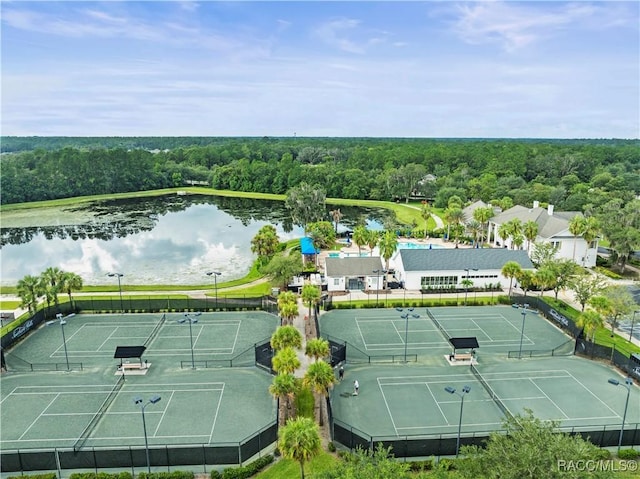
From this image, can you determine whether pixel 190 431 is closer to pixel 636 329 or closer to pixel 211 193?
pixel 636 329

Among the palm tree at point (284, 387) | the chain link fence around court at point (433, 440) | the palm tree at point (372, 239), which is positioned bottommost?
the chain link fence around court at point (433, 440)

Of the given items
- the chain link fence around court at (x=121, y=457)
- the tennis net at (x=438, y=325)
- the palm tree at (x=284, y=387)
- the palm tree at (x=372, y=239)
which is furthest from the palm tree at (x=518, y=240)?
the chain link fence around court at (x=121, y=457)

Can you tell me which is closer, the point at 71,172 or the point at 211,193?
the point at 71,172

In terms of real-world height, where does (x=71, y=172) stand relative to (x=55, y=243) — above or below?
above

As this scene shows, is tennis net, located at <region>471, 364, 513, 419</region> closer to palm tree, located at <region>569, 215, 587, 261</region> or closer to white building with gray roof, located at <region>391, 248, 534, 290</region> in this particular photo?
white building with gray roof, located at <region>391, 248, 534, 290</region>

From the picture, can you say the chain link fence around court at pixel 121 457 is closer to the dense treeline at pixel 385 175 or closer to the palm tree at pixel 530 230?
the palm tree at pixel 530 230

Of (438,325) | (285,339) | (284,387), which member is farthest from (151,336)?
(438,325)

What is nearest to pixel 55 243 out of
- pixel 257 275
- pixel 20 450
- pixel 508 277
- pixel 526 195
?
pixel 257 275
